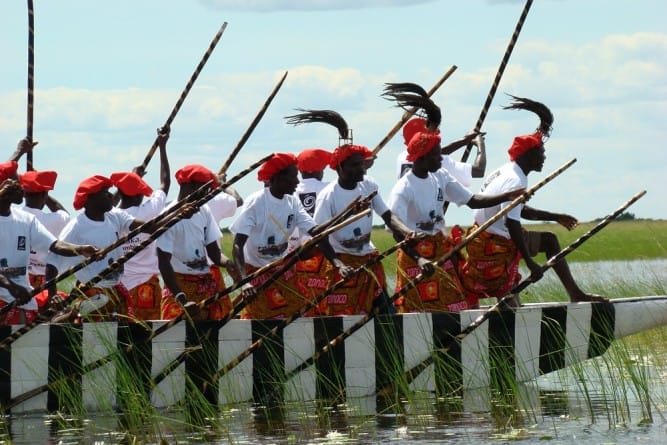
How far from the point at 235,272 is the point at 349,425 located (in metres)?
1.73

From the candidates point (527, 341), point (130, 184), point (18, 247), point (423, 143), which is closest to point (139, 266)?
point (130, 184)

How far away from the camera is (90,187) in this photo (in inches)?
465

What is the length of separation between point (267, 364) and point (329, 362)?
0.48 m

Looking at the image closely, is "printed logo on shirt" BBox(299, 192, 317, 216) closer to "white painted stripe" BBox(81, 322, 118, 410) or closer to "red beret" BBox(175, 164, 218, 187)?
"red beret" BBox(175, 164, 218, 187)

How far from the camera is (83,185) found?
38.8ft

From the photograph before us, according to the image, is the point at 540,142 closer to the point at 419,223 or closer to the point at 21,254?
the point at 419,223

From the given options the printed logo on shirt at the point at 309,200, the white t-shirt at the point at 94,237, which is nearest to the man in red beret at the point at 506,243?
the printed logo on shirt at the point at 309,200

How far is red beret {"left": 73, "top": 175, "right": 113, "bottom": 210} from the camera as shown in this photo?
1180cm

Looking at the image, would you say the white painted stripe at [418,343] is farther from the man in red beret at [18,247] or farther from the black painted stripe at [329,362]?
the man in red beret at [18,247]

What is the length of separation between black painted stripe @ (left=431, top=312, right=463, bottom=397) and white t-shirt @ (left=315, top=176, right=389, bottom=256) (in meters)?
0.85

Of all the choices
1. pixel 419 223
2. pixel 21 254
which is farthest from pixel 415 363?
pixel 21 254

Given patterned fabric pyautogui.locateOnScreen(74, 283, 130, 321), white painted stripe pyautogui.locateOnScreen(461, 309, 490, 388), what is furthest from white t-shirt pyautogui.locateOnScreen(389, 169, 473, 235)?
→ patterned fabric pyautogui.locateOnScreen(74, 283, 130, 321)

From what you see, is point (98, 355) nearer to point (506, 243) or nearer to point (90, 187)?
point (90, 187)

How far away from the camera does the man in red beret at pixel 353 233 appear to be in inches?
488
